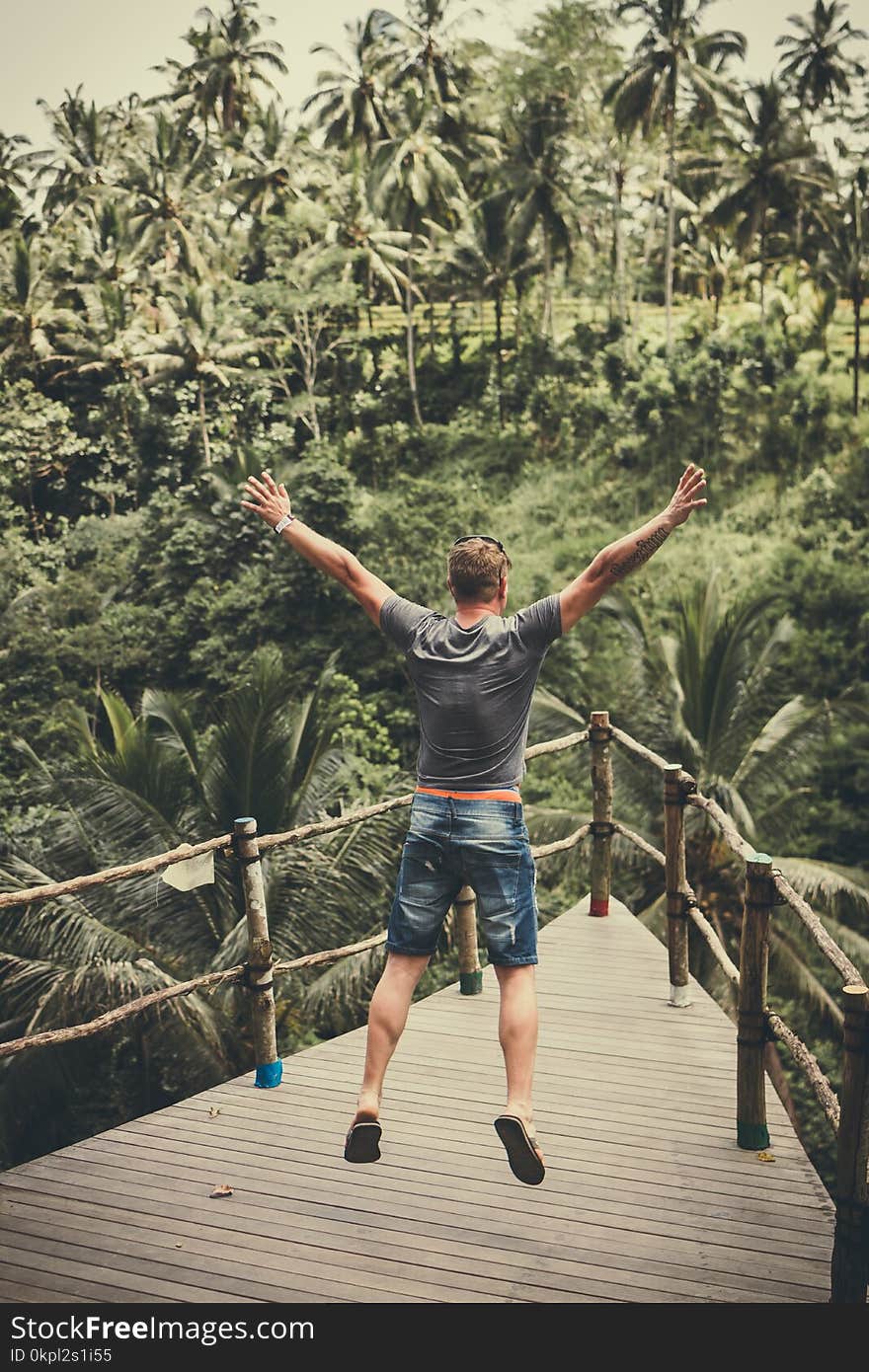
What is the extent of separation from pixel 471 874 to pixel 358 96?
3347 centimetres

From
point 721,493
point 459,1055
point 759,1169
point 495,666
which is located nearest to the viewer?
point 495,666

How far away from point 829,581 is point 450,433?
1044 cm

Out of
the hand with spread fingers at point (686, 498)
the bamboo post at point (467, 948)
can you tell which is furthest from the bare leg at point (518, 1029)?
the bamboo post at point (467, 948)

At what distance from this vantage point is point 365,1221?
2.96 metres

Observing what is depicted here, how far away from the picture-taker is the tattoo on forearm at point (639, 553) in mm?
2779

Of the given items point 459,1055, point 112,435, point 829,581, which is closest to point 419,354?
point 112,435

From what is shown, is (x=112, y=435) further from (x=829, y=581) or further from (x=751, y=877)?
(x=751, y=877)

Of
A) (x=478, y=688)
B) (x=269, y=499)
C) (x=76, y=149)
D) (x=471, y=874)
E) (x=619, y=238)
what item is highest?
(x=76, y=149)

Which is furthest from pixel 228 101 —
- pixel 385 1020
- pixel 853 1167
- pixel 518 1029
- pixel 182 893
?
A: pixel 853 1167

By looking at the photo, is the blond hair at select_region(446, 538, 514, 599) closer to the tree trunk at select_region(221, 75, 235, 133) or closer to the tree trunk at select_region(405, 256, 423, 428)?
the tree trunk at select_region(405, 256, 423, 428)

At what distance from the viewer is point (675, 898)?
4527mm

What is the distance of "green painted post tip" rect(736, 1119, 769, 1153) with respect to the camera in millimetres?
3383

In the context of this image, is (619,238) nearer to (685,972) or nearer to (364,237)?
(364,237)

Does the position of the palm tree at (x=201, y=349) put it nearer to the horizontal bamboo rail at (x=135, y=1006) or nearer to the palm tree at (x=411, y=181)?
the palm tree at (x=411, y=181)
